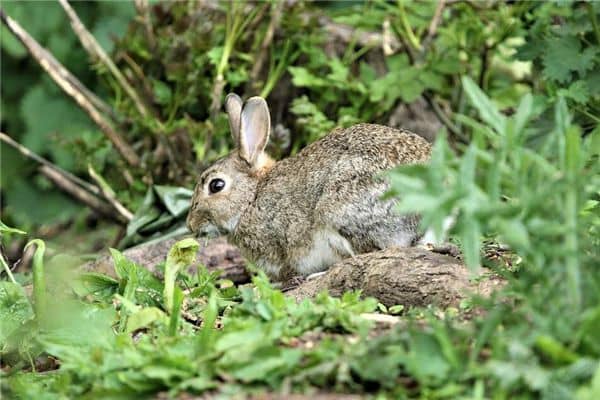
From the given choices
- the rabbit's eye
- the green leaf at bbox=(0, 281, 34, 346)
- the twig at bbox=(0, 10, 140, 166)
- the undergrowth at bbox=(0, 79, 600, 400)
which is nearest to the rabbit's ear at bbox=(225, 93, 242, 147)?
the rabbit's eye

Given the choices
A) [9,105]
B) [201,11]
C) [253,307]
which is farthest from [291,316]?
[9,105]

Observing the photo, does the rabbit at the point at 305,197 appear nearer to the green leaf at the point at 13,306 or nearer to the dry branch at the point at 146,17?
the dry branch at the point at 146,17

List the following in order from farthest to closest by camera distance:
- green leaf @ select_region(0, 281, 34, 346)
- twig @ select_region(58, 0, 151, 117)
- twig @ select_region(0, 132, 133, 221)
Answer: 1. twig @ select_region(58, 0, 151, 117)
2. twig @ select_region(0, 132, 133, 221)
3. green leaf @ select_region(0, 281, 34, 346)

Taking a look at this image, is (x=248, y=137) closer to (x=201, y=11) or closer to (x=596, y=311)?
(x=201, y=11)

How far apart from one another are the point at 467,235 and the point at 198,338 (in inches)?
46.1

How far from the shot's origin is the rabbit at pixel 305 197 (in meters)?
5.79

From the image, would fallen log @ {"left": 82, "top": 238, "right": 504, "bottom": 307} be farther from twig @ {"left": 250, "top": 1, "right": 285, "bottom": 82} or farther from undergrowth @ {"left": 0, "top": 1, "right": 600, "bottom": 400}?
twig @ {"left": 250, "top": 1, "right": 285, "bottom": 82}

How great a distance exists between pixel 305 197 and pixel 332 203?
308 millimetres

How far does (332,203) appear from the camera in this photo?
5.92 metres

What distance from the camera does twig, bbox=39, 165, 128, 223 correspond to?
8.23 m

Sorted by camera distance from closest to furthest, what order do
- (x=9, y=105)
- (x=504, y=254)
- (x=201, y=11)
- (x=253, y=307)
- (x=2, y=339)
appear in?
(x=253, y=307), (x=2, y=339), (x=504, y=254), (x=201, y=11), (x=9, y=105)

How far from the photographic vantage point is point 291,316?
3996mm

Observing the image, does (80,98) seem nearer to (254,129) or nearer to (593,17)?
(254,129)

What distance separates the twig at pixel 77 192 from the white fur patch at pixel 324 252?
2453mm
